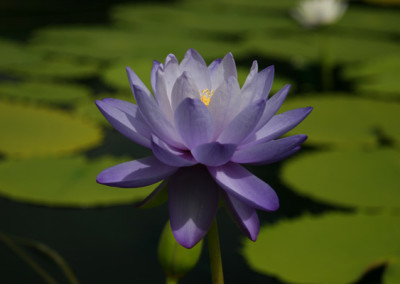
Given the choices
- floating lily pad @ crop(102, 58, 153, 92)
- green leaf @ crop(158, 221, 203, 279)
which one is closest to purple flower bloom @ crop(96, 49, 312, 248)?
green leaf @ crop(158, 221, 203, 279)

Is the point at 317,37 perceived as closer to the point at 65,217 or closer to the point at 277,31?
the point at 277,31

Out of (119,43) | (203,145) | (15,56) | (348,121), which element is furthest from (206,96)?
(119,43)

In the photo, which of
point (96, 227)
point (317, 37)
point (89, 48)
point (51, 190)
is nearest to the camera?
point (96, 227)

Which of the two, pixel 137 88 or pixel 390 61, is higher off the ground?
pixel 137 88

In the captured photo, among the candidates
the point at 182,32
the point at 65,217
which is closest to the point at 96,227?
the point at 65,217

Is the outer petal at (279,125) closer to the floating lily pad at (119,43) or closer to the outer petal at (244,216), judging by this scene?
the outer petal at (244,216)

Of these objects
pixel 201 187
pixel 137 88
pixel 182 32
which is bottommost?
pixel 182 32

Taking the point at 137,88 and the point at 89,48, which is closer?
the point at 137,88

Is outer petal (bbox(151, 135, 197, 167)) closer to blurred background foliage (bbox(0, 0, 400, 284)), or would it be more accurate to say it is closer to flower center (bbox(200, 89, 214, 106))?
flower center (bbox(200, 89, 214, 106))
